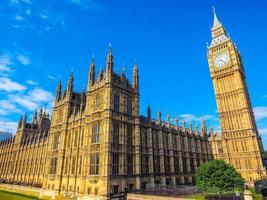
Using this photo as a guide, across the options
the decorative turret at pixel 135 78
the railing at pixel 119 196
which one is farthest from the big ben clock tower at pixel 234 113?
the railing at pixel 119 196

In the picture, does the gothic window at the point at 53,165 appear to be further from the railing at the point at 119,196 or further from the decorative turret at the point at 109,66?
the decorative turret at the point at 109,66

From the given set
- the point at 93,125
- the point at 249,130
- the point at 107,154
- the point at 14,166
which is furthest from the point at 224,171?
the point at 14,166

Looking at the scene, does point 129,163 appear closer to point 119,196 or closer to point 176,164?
point 119,196

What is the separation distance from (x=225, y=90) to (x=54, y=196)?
2852 inches

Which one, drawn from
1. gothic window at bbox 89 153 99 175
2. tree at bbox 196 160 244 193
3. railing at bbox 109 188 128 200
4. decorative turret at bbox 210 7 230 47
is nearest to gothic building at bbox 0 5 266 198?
gothic window at bbox 89 153 99 175

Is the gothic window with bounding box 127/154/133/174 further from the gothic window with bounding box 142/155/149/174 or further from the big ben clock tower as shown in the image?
the big ben clock tower

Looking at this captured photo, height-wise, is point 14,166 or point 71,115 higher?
point 71,115

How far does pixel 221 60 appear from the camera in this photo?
288 ft

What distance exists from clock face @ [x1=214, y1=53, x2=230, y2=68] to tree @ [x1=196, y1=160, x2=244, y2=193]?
5897cm

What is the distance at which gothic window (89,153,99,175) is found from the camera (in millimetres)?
40506

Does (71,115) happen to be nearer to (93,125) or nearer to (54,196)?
(93,125)

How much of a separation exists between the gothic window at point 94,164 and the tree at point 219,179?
2004 cm

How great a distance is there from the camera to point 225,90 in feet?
275

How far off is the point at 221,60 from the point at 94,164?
72276mm
